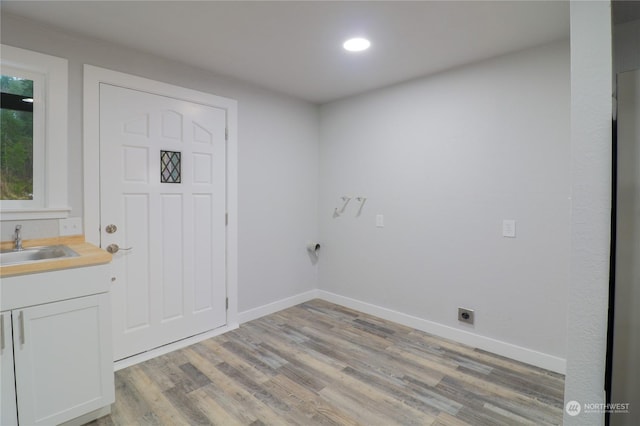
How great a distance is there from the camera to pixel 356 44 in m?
2.34

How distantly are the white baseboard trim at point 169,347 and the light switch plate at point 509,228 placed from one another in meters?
2.58

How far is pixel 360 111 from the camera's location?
3.51 m

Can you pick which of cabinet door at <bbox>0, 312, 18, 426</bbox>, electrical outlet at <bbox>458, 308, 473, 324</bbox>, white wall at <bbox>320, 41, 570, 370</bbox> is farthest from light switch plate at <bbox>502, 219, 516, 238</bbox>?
cabinet door at <bbox>0, 312, 18, 426</bbox>

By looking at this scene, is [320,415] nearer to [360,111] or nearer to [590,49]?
[590,49]

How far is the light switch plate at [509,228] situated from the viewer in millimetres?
2520

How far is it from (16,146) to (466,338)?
3.70 metres

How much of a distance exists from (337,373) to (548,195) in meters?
2.04

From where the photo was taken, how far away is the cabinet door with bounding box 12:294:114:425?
5.26ft

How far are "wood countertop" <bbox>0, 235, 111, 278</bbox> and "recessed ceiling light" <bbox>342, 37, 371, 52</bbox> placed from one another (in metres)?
2.14

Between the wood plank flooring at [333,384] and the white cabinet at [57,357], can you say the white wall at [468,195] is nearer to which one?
the wood plank flooring at [333,384]

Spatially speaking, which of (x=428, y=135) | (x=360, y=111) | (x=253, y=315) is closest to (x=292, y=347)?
(x=253, y=315)

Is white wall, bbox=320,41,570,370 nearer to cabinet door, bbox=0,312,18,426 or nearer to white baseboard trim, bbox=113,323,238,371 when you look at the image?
white baseboard trim, bbox=113,323,238,371

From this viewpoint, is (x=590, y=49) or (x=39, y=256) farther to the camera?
(x=39, y=256)

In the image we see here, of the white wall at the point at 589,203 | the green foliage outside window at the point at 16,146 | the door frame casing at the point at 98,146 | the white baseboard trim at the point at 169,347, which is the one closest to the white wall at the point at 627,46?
the white wall at the point at 589,203
